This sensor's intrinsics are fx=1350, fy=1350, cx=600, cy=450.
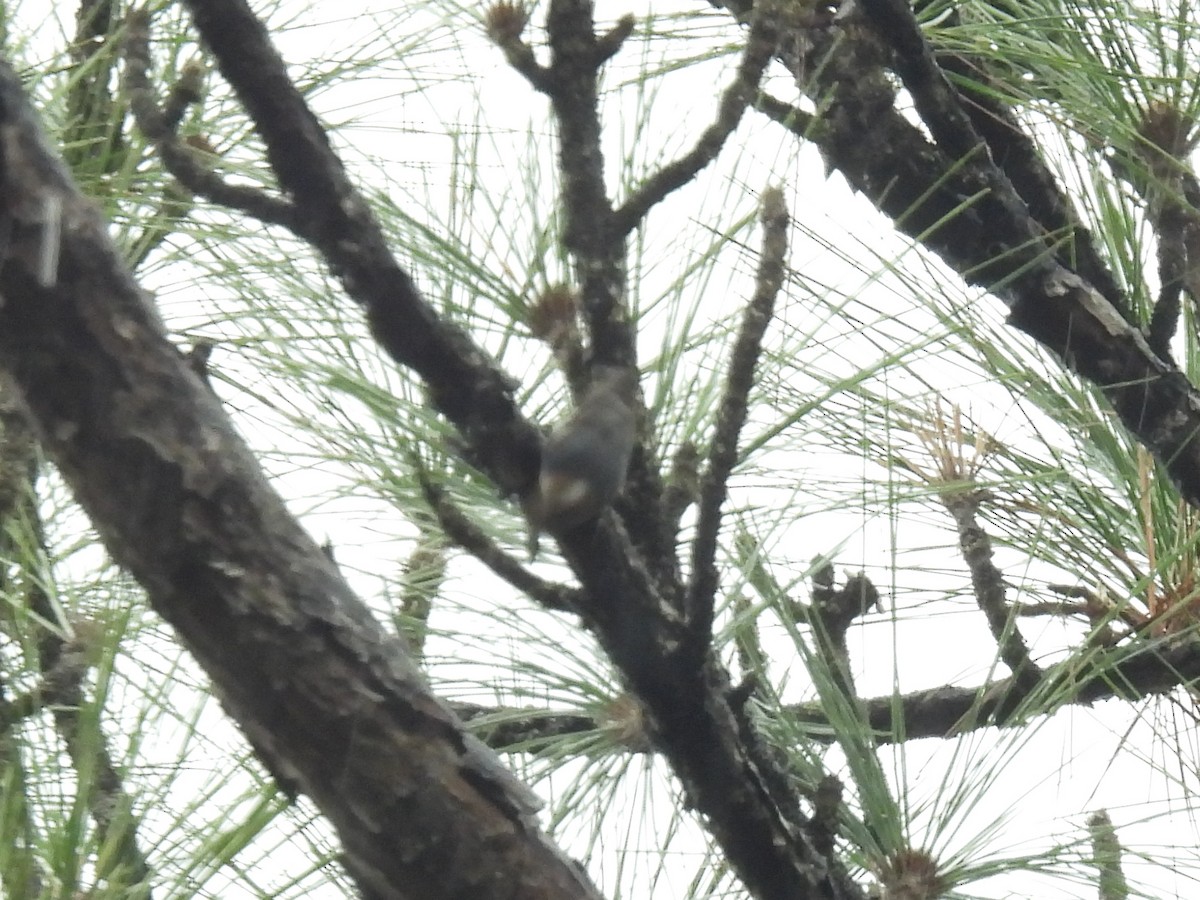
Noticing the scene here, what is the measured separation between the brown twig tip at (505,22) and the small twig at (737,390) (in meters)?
0.12

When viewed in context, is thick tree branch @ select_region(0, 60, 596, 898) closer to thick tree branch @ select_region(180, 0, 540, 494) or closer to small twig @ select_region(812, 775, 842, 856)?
thick tree branch @ select_region(180, 0, 540, 494)

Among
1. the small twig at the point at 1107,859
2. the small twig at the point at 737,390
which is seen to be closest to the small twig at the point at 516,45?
the small twig at the point at 737,390

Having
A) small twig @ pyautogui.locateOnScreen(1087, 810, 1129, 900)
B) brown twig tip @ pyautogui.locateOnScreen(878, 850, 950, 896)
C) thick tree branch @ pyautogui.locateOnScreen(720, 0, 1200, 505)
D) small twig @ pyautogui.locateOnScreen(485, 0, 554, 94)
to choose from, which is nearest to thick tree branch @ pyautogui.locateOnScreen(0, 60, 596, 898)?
small twig @ pyautogui.locateOnScreen(485, 0, 554, 94)

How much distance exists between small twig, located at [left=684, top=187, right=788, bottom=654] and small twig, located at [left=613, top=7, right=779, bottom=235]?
0.04 meters

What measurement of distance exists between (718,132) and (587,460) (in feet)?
0.45

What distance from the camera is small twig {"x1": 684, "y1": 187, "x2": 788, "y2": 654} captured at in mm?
455

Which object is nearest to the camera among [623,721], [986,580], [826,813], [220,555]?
[220,555]

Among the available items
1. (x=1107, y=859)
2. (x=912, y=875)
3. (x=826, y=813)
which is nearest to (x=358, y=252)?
(x=826, y=813)

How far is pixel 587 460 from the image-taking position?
1.51ft

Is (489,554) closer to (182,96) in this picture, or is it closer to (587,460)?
(587,460)

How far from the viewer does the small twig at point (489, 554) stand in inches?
18.6

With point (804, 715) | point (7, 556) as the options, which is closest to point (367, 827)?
point (7, 556)

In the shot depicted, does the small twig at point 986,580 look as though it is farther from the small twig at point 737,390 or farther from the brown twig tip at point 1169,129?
the small twig at point 737,390

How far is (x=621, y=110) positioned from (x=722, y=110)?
0.50 ft
